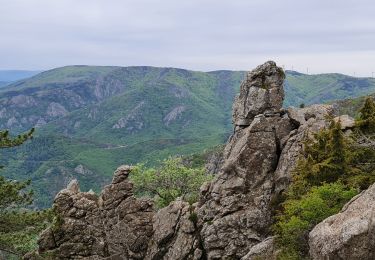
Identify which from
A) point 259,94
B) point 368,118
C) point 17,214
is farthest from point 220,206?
point 17,214

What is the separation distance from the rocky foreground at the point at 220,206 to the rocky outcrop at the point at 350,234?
63.5 ft

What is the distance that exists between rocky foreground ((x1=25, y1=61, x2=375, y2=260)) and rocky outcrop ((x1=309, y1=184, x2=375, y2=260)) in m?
19.4

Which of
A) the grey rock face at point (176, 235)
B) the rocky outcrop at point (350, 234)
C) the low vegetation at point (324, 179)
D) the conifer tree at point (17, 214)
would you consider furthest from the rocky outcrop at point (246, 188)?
the rocky outcrop at point (350, 234)

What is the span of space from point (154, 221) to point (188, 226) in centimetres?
584

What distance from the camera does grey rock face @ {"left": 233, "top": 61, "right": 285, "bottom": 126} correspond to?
184 feet

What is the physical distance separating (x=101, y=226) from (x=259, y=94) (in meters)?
26.6

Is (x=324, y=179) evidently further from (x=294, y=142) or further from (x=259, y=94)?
(x=259, y=94)

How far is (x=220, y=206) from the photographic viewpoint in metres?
50.8

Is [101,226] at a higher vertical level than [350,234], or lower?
lower

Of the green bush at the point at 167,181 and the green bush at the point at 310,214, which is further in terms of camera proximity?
the green bush at the point at 167,181

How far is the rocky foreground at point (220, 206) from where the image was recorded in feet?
160

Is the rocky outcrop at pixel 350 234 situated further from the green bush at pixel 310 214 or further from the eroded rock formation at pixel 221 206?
the eroded rock formation at pixel 221 206

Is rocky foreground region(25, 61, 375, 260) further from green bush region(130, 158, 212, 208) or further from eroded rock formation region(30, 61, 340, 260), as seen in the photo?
green bush region(130, 158, 212, 208)

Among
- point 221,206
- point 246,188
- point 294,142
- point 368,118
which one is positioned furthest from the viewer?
point 221,206
